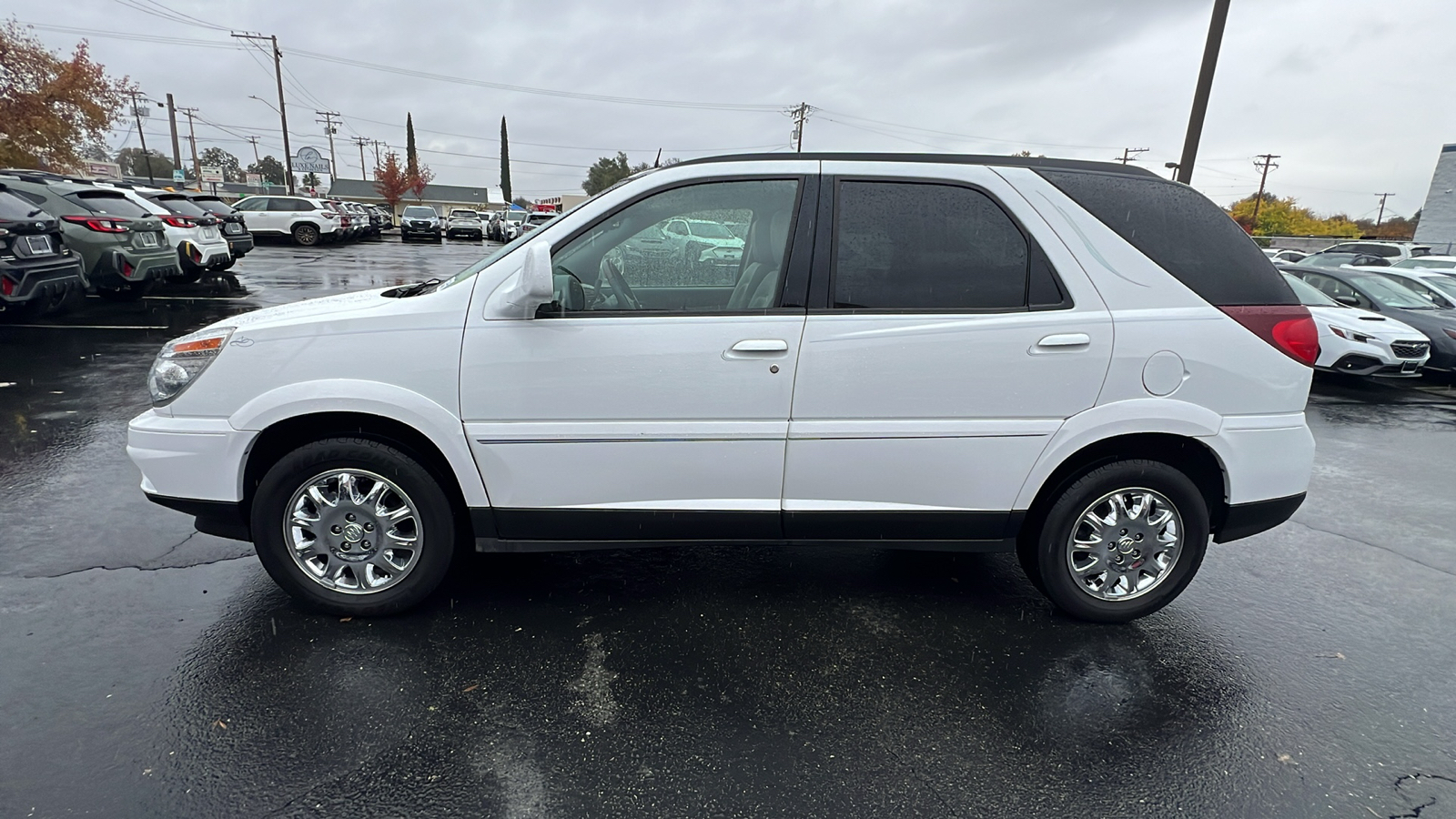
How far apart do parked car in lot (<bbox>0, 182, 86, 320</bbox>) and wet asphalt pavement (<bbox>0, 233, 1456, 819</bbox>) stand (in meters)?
5.15

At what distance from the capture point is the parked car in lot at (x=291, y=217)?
83.7 ft

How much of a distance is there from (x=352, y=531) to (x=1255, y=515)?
3.72 m

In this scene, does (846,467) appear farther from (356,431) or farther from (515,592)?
(356,431)

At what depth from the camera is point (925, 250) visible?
296cm

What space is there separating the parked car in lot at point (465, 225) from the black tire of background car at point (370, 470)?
37311mm

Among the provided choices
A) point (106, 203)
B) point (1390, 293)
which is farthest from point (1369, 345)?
point (106, 203)

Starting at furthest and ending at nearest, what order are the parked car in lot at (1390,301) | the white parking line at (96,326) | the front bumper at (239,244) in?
the front bumper at (239,244)
the parked car in lot at (1390,301)
the white parking line at (96,326)

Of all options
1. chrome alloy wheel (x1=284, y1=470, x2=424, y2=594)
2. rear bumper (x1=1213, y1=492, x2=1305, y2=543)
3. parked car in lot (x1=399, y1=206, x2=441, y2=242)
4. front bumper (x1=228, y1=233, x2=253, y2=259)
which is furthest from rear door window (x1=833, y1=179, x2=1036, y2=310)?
parked car in lot (x1=399, y1=206, x2=441, y2=242)

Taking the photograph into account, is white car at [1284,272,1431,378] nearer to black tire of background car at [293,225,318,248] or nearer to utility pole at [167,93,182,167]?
black tire of background car at [293,225,318,248]

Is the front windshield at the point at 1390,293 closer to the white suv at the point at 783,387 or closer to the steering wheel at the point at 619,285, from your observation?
the white suv at the point at 783,387

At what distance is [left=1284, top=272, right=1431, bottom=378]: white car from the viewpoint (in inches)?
356

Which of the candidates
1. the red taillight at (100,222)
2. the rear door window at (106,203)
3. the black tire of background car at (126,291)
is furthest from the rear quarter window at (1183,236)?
the rear door window at (106,203)

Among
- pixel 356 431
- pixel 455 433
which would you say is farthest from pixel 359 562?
pixel 455 433

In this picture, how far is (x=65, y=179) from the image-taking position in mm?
10922
